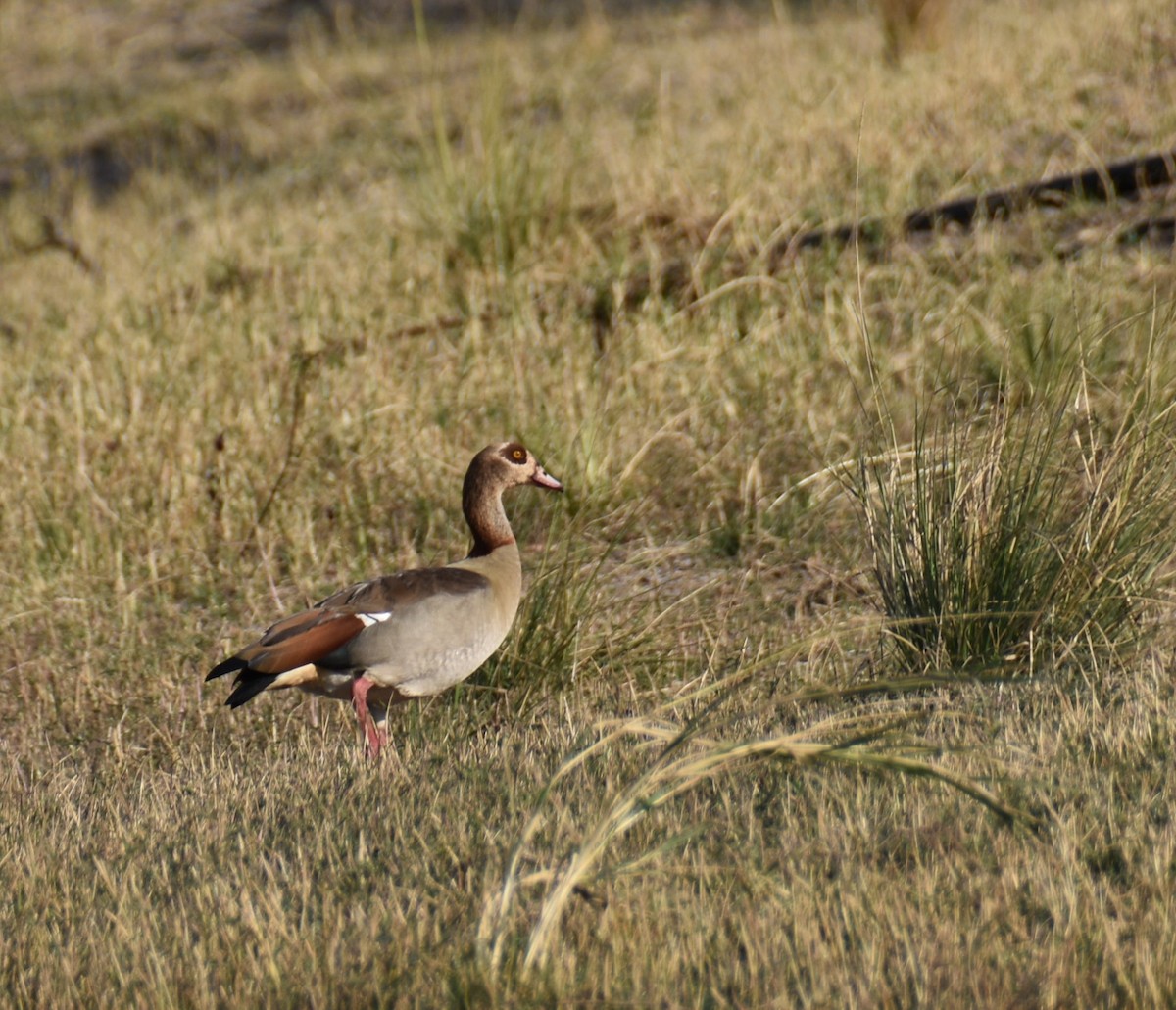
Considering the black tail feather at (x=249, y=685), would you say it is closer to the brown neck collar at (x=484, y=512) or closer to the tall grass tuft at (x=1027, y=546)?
the brown neck collar at (x=484, y=512)

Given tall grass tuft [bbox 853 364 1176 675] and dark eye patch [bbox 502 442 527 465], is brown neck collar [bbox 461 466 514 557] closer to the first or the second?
dark eye patch [bbox 502 442 527 465]

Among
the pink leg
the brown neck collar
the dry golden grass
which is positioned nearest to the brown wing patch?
the pink leg

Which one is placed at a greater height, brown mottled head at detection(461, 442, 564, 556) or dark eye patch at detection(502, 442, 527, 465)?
dark eye patch at detection(502, 442, 527, 465)

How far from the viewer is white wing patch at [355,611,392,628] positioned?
518cm

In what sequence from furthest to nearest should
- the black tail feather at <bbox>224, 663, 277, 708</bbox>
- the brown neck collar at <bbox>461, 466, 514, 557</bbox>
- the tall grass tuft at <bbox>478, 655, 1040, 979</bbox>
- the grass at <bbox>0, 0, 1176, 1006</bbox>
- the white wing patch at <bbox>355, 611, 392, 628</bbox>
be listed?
the brown neck collar at <bbox>461, 466, 514, 557</bbox>, the white wing patch at <bbox>355, 611, 392, 628</bbox>, the black tail feather at <bbox>224, 663, 277, 708</bbox>, the grass at <bbox>0, 0, 1176, 1006</bbox>, the tall grass tuft at <bbox>478, 655, 1040, 979</bbox>

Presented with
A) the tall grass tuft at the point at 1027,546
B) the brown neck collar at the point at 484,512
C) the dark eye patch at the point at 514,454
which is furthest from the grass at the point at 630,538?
the dark eye patch at the point at 514,454

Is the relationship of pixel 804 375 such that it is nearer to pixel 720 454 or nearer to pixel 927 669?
pixel 720 454

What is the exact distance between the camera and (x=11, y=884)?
4094mm

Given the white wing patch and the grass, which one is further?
the white wing patch

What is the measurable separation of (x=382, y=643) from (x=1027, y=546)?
2.16 meters

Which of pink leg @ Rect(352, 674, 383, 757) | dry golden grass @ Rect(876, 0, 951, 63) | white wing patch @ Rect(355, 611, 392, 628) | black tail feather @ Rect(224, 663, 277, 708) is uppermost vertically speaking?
dry golden grass @ Rect(876, 0, 951, 63)

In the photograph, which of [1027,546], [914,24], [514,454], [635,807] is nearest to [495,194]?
[514,454]

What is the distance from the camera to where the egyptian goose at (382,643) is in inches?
199

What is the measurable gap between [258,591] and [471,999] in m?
4.46
